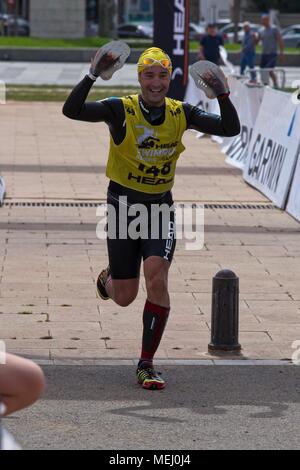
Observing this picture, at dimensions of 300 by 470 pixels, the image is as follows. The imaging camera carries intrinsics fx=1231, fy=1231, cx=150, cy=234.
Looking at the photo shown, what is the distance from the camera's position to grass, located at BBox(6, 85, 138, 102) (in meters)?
30.6

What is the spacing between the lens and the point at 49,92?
32.5 m

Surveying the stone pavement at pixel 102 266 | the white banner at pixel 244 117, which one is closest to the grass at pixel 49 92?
the white banner at pixel 244 117

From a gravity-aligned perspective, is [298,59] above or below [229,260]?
below

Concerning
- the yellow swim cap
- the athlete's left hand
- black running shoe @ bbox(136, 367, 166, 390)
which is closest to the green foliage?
the athlete's left hand

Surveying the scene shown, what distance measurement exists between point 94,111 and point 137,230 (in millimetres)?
776

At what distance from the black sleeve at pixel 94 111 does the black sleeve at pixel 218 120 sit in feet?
1.46

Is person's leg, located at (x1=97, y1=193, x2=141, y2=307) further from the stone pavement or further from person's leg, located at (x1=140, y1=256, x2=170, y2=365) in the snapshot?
the stone pavement

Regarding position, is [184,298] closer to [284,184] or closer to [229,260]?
[229,260]

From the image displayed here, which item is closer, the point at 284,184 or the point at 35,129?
the point at 284,184

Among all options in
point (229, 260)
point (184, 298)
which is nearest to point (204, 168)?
point (229, 260)

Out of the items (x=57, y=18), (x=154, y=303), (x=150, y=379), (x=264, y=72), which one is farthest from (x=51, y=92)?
(x=57, y=18)

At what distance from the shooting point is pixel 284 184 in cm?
1475

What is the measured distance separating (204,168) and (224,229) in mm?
5452

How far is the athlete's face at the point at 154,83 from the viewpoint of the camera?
295 inches
